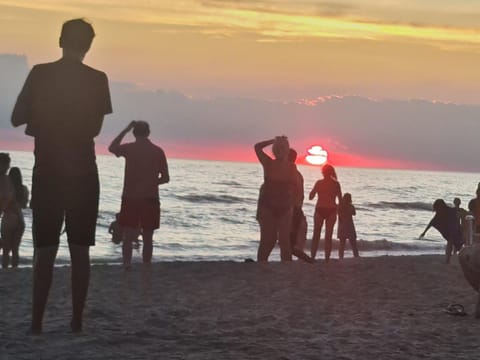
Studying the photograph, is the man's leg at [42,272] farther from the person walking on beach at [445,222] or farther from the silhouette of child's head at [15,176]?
the person walking on beach at [445,222]

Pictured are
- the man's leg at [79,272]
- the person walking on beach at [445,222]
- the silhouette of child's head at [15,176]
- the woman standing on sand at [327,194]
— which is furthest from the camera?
the person walking on beach at [445,222]

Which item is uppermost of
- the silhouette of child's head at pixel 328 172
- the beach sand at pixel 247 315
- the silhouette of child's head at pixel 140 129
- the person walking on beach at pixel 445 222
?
the silhouette of child's head at pixel 140 129

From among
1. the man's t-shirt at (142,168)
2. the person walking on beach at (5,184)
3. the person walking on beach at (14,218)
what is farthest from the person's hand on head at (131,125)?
the person walking on beach at (14,218)

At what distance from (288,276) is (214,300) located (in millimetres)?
2304

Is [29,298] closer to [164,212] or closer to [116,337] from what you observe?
[116,337]

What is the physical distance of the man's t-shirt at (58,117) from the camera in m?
5.45

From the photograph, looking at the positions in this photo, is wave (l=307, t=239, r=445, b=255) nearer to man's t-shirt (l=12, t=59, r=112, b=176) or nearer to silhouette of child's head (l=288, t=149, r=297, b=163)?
silhouette of child's head (l=288, t=149, r=297, b=163)

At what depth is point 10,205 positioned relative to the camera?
39.3 ft

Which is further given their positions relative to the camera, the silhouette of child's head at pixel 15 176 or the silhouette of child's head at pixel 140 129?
the silhouette of child's head at pixel 15 176

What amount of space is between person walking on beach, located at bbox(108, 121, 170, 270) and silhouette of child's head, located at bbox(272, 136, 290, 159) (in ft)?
6.19

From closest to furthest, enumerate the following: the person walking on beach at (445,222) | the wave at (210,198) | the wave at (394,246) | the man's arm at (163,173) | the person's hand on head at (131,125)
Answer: the person's hand on head at (131,125) < the man's arm at (163,173) < the person walking on beach at (445,222) < the wave at (394,246) < the wave at (210,198)

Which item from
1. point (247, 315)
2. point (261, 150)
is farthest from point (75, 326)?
point (261, 150)

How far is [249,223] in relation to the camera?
40.0m

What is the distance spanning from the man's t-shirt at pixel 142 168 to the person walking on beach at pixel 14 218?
8.69 feet
